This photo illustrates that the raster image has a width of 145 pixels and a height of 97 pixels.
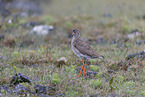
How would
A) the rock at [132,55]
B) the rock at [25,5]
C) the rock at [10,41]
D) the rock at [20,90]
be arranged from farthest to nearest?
the rock at [25,5], the rock at [10,41], the rock at [132,55], the rock at [20,90]

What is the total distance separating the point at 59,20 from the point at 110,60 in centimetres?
653

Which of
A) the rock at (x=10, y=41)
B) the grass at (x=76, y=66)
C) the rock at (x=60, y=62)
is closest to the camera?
the grass at (x=76, y=66)

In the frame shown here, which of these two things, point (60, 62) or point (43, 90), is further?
point (60, 62)

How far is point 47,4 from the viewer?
18.6 meters

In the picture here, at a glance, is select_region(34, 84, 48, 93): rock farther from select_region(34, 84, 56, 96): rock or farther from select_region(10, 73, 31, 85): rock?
select_region(10, 73, 31, 85): rock

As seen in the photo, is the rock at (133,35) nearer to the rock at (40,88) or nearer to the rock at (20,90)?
the rock at (40,88)

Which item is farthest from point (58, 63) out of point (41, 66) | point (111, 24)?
point (111, 24)

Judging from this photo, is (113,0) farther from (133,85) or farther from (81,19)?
(133,85)

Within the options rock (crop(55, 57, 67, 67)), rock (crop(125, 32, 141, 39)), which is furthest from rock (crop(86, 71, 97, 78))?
rock (crop(125, 32, 141, 39))

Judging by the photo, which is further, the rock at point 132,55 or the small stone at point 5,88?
the rock at point 132,55

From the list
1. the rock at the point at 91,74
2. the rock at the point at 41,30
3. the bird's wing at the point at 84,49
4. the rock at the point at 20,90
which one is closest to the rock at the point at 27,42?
the rock at the point at 41,30

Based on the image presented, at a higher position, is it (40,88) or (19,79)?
(19,79)

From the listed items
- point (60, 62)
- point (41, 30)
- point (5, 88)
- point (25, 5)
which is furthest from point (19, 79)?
point (25, 5)

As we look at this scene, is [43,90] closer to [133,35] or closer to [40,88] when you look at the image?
[40,88]
